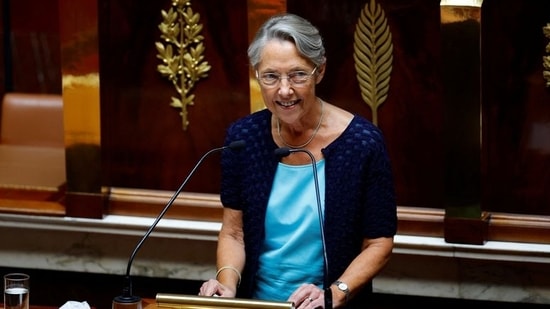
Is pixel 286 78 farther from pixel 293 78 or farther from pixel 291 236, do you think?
pixel 291 236

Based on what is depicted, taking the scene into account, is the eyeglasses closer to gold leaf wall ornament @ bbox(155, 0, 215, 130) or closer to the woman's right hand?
the woman's right hand

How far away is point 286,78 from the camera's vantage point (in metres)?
3.47

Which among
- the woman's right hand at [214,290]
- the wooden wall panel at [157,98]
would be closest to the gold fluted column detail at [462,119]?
the wooden wall panel at [157,98]

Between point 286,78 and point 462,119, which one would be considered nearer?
point 286,78

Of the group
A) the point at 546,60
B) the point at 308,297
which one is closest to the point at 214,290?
the point at 308,297

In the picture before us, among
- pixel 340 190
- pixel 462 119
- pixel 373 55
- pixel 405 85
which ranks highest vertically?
pixel 373 55

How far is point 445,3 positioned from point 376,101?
45cm

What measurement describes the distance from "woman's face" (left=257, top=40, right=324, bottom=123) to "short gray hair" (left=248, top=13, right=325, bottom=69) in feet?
0.05

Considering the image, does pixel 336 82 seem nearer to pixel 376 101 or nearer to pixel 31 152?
pixel 376 101

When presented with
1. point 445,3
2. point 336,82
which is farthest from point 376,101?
point 445,3

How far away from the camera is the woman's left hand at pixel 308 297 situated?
3225 millimetres

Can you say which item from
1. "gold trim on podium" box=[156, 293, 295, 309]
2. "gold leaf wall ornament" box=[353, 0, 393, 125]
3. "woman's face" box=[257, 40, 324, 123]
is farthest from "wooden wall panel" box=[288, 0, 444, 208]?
"gold trim on podium" box=[156, 293, 295, 309]

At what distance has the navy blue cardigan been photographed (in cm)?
353

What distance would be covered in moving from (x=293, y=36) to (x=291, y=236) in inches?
22.5
